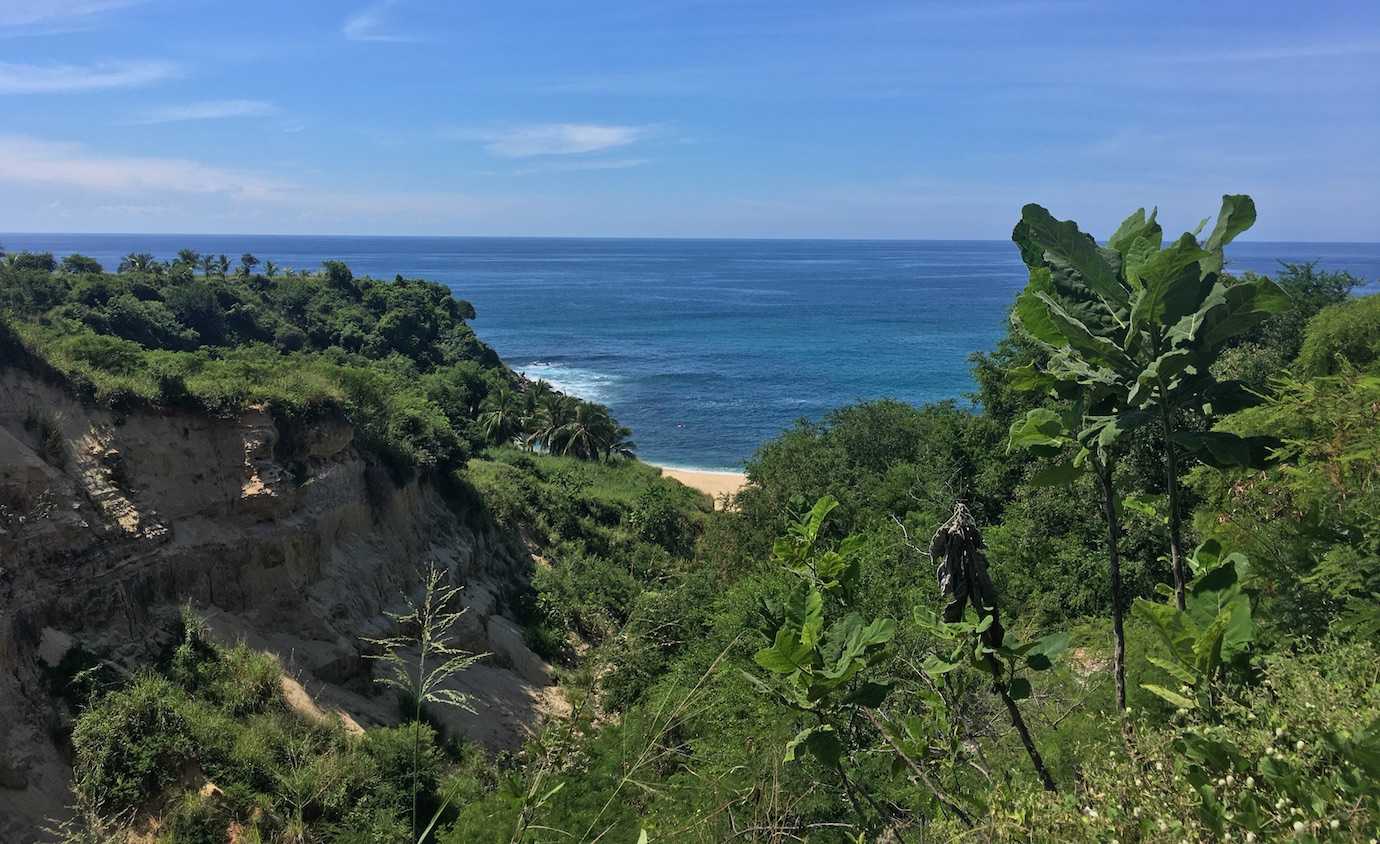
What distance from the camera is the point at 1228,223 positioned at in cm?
372

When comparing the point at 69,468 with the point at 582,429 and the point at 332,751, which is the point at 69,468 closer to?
the point at 332,751

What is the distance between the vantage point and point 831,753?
370cm

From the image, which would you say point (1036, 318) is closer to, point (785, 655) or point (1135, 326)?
point (1135, 326)

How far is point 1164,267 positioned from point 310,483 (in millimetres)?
20484

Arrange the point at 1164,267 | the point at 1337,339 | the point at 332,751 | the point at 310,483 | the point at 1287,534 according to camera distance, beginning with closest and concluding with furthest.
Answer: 1. the point at 1164,267
2. the point at 1287,534
3. the point at 332,751
4. the point at 1337,339
5. the point at 310,483

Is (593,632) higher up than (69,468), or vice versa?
(69,468)

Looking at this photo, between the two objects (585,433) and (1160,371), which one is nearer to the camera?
(1160,371)

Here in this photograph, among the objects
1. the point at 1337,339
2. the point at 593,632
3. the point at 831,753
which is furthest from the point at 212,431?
the point at 1337,339

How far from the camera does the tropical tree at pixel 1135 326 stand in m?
3.51

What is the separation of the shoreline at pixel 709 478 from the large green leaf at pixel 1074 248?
41.9 meters

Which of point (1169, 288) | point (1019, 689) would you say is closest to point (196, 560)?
point (1019, 689)

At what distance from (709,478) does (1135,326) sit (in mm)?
48334

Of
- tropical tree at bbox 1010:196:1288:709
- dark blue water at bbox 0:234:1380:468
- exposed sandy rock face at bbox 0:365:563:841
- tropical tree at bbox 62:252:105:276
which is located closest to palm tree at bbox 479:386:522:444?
dark blue water at bbox 0:234:1380:468

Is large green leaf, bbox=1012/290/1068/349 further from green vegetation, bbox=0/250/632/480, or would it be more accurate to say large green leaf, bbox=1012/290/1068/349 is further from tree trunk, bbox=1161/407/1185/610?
green vegetation, bbox=0/250/632/480
